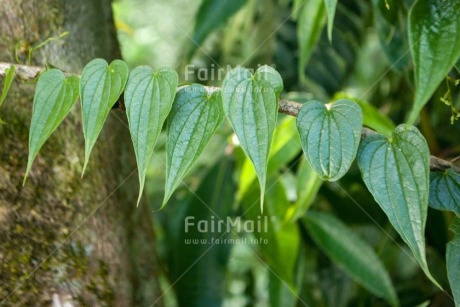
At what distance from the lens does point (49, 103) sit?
1.80ft

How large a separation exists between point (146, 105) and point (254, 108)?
91 millimetres

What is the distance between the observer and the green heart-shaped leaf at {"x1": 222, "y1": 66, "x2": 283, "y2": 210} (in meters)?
0.50

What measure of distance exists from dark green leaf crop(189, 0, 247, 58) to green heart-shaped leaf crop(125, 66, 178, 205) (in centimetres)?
50

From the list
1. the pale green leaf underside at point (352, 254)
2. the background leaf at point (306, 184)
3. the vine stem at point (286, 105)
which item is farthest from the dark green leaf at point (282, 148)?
the vine stem at point (286, 105)

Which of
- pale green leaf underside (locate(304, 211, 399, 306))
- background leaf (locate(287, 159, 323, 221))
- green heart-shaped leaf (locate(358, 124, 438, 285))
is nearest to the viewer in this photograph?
green heart-shaped leaf (locate(358, 124, 438, 285))

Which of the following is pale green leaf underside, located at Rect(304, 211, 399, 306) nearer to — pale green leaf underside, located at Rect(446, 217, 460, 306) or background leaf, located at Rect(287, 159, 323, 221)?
background leaf, located at Rect(287, 159, 323, 221)

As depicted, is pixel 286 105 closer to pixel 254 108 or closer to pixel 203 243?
pixel 254 108

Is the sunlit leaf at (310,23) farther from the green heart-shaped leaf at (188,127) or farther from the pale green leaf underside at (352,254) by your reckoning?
the green heart-shaped leaf at (188,127)

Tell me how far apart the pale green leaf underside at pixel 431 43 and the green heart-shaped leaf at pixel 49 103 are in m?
0.30

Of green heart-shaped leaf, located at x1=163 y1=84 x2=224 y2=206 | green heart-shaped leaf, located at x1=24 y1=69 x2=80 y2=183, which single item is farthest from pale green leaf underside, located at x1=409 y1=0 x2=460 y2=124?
green heart-shaped leaf, located at x1=24 y1=69 x2=80 y2=183

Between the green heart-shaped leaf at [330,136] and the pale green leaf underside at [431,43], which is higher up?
the pale green leaf underside at [431,43]

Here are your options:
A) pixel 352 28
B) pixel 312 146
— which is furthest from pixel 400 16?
pixel 352 28

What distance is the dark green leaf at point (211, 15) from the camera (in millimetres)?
1028

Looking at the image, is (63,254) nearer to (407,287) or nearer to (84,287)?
(84,287)
